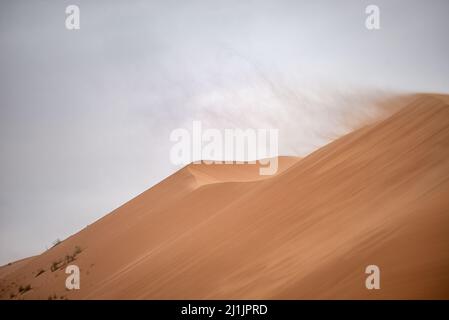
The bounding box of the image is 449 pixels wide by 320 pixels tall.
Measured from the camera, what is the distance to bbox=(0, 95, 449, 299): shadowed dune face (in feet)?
20.1

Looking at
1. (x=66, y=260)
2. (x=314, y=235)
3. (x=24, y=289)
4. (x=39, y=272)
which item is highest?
(x=66, y=260)

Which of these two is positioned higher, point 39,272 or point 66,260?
point 66,260

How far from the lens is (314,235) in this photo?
8031 mm

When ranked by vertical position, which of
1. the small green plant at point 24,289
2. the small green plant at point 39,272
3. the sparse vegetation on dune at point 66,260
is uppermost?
the sparse vegetation on dune at point 66,260

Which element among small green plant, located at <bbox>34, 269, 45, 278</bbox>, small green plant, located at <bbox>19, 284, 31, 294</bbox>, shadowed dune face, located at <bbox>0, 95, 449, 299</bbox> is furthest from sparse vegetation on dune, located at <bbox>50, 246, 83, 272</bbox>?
small green plant, located at <bbox>19, 284, 31, 294</bbox>

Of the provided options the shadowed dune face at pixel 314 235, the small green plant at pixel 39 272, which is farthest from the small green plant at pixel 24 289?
the small green plant at pixel 39 272

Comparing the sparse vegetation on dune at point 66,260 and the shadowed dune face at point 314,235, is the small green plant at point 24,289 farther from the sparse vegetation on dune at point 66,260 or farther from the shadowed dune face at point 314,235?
the sparse vegetation on dune at point 66,260

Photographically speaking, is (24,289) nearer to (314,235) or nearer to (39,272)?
(39,272)

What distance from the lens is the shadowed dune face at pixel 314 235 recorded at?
612 cm

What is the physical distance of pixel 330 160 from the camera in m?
11.4

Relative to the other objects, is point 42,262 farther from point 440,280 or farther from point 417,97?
point 440,280

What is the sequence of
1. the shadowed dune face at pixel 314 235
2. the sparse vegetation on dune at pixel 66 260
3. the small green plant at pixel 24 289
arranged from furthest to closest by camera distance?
the sparse vegetation on dune at pixel 66 260, the small green plant at pixel 24 289, the shadowed dune face at pixel 314 235

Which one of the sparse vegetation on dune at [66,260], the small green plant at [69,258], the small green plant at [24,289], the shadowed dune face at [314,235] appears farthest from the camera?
the small green plant at [69,258]

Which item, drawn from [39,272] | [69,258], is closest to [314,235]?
[69,258]
